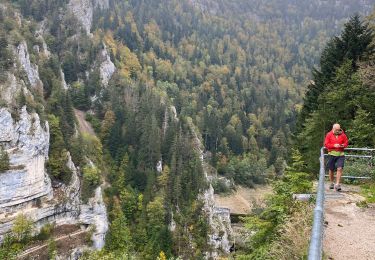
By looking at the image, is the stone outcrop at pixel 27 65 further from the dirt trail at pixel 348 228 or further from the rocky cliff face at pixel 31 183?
the dirt trail at pixel 348 228

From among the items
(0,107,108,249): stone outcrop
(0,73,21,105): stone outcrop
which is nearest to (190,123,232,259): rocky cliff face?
(0,107,108,249): stone outcrop

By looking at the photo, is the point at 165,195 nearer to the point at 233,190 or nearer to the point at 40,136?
the point at 40,136

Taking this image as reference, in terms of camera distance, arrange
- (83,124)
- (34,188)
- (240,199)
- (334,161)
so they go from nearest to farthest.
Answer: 1. (334,161)
2. (34,188)
3. (83,124)
4. (240,199)

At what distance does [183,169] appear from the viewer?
8419 centimetres

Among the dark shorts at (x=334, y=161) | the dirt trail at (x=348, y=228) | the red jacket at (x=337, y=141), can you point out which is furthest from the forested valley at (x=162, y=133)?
the red jacket at (x=337, y=141)

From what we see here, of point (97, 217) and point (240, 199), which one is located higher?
point (97, 217)

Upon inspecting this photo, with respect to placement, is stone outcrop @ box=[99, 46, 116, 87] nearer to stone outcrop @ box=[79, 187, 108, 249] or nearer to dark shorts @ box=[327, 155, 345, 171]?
stone outcrop @ box=[79, 187, 108, 249]

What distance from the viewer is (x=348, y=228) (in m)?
9.76

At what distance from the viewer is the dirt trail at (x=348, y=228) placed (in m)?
8.42

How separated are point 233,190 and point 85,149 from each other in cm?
5379

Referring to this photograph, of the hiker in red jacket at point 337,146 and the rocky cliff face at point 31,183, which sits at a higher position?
the hiker in red jacket at point 337,146

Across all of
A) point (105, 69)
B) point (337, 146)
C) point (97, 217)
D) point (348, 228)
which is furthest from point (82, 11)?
point (348, 228)

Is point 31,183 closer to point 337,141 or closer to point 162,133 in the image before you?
point 162,133

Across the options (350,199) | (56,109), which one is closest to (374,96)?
(350,199)
